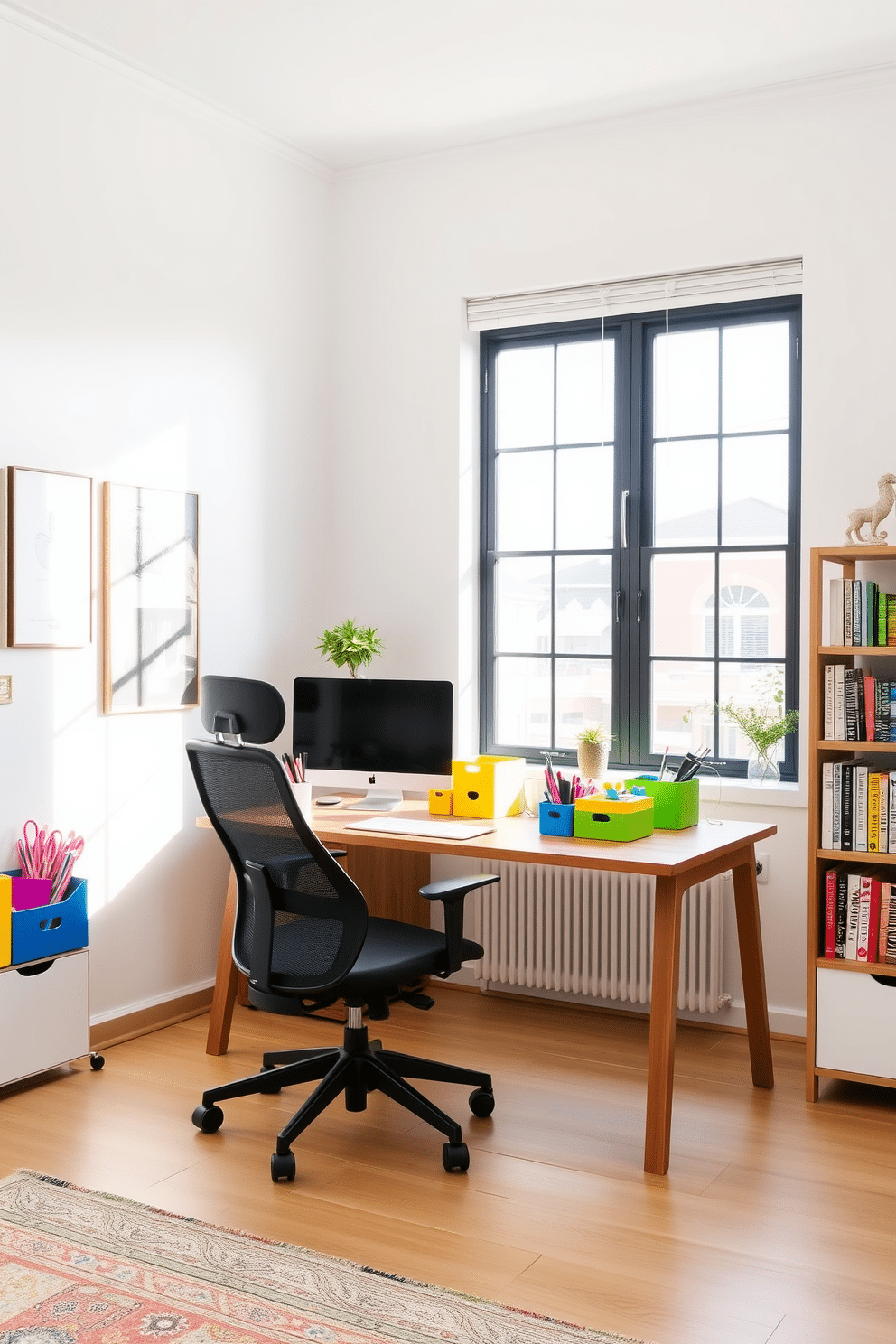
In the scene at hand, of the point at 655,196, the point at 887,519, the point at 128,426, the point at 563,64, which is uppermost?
the point at 563,64

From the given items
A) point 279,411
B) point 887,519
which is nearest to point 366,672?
point 279,411

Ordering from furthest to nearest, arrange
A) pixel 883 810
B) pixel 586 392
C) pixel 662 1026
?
pixel 586 392 < pixel 883 810 < pixel 662 1026

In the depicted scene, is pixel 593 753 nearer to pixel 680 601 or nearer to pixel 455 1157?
pixel 680 601

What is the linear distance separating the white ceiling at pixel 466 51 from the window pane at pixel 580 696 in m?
1.87

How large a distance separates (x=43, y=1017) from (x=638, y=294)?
9.75ft

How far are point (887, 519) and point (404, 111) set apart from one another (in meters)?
2.08

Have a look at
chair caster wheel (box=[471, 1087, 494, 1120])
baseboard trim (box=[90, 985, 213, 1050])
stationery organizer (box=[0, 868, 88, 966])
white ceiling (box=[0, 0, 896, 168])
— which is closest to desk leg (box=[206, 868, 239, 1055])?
baseboard trim (box=[90, 985, 213, 1050])

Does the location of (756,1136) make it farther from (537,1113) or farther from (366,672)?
(366,672)

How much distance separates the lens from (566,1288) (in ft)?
7.79

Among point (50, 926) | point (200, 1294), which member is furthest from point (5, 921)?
point (200, 1294)

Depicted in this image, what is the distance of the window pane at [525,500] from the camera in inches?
177

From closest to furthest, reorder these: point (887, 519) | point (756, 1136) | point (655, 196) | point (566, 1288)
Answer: point (566, 1288)
point (756, 1136)
point (887, 519)
point (655, 196)

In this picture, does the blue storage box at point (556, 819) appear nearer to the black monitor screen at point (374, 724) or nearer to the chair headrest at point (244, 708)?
the black monitor screen at point (374, 724)

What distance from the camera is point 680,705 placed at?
Answer: 423 centimetres
